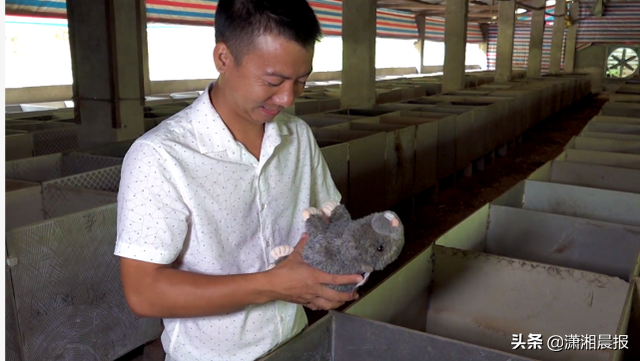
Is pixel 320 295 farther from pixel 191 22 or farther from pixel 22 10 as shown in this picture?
pixel 191 22

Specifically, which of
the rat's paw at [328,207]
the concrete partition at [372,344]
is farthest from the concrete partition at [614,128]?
the rat's paw at [328,207]

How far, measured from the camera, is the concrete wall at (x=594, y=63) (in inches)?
837

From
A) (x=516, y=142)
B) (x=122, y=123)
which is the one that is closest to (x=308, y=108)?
(x=122, y=123)

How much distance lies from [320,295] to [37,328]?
71.7 inches

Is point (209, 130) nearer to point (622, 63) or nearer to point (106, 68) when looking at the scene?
point (106, 68)

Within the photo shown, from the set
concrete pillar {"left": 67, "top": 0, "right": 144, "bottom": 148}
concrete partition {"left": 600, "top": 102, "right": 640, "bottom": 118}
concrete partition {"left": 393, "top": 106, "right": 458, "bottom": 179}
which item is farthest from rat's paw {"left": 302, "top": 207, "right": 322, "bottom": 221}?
concrete partition {"left": 600, "top": 102, "right": 640, "bottom": 118}

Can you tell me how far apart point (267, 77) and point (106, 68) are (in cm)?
452

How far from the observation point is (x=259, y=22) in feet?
4.17

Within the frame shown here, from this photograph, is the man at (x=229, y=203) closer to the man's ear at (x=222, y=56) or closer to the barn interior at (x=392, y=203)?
the man's ear at (x=222, y=56)

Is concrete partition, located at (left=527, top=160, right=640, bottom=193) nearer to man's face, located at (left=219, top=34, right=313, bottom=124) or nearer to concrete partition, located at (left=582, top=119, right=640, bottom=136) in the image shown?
concrete partition, located at (left=582, top=119, right=640, bottom=136)

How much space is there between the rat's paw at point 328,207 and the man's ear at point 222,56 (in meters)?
0.51

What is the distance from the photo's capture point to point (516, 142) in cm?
1080

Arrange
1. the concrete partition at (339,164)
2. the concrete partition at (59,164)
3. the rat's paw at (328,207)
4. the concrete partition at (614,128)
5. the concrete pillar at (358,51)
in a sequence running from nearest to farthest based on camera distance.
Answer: the rat's paw at (328,207) → the concrete partition at (59,164) → the concrete partition at (339,164) → the concrete partition at (614,128) → the concrete pillar at (358,51)

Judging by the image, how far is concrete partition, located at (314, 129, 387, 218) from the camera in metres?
4.84
